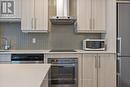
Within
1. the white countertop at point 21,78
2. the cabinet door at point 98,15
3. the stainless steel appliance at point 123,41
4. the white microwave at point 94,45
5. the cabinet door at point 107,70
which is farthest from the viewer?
the cabinet door at point 98,15

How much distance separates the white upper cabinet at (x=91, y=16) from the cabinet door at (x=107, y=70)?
0.67m

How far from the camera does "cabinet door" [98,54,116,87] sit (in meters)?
4.09

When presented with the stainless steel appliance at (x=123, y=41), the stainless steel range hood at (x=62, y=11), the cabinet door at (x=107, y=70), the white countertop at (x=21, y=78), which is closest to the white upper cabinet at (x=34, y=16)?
the stainless steel range hood at (x=62, y=11)

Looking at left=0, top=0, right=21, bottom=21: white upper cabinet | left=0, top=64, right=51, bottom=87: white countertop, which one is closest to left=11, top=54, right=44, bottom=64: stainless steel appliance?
left=0, top=0, right=21, bottom=21: white upper cabinet

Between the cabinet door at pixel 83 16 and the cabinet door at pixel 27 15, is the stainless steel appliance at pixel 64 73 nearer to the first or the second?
the cabinet door at pixel 83 16

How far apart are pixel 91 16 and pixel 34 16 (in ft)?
3.97

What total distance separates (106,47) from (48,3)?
1.63m

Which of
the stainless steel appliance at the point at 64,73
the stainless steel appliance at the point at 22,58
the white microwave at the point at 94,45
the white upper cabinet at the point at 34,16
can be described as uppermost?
the white upper cabinet at the point at 34,16

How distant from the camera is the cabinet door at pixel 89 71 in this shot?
4.11m

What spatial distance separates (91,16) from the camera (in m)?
4.46

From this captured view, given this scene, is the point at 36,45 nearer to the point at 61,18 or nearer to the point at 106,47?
the point at 61,18

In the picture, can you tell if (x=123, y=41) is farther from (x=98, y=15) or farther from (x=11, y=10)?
(x=11, y=10)

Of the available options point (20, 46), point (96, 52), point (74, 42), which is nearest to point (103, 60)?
point (96, 52)

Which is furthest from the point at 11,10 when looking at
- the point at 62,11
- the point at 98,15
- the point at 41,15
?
the point at 98,15
